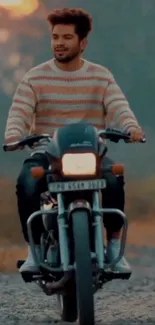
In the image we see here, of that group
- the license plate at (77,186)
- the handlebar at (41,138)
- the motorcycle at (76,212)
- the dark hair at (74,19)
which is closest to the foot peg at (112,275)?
the motorcycle at (76,212)

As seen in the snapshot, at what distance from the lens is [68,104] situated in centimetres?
754

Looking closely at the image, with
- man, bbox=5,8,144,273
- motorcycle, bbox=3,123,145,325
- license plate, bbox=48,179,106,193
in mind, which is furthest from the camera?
man, bbox=5,8,144,273

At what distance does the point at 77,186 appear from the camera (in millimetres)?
6617

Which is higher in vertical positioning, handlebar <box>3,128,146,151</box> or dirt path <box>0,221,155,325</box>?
handlebar <box>3,128,146,151</box>

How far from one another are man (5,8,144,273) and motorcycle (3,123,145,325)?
500 millimetres

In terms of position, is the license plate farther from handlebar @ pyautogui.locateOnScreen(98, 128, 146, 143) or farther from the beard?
the beard

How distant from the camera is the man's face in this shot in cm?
745

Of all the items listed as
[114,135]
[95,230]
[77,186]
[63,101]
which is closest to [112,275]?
[95,230]

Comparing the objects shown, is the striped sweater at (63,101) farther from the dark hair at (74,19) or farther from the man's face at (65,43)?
the dark hair at (74,19)

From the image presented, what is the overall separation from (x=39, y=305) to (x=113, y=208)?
2.59 meters

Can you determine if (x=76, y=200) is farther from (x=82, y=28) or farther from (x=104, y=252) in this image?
(x=82, y=28)

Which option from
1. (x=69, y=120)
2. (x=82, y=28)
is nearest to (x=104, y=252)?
(x=69, y=120)

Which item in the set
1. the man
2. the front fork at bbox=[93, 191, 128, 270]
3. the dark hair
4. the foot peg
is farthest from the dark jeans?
the dark hair

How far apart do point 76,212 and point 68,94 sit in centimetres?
125
